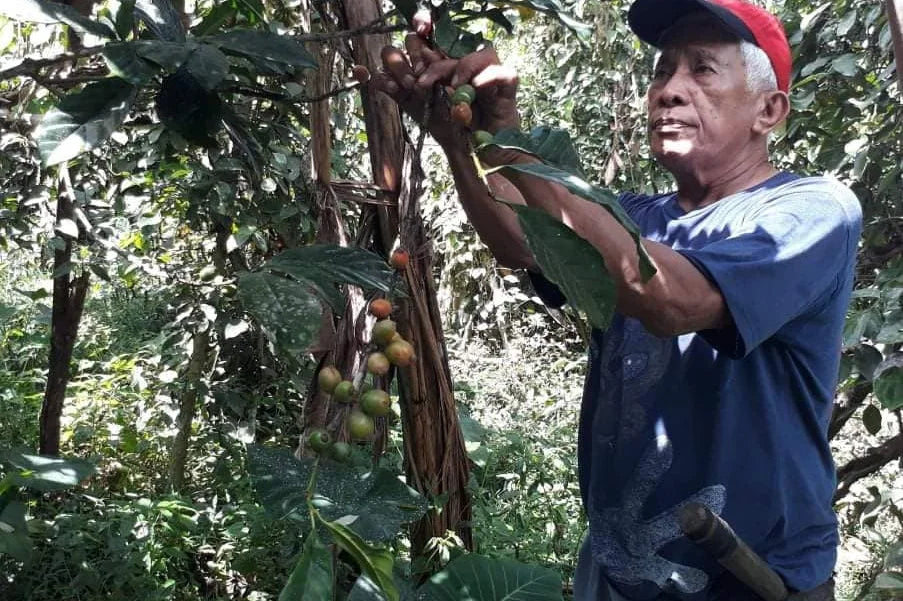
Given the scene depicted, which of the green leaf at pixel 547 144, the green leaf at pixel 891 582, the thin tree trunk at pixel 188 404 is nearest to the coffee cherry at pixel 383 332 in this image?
the green leaf at pixel 547 144

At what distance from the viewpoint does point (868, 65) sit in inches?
92.7

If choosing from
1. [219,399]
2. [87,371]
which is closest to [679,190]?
[219,399]

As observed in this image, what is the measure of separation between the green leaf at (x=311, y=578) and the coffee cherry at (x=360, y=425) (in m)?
0.25

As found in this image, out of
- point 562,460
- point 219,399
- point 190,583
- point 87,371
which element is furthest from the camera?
point 87,371

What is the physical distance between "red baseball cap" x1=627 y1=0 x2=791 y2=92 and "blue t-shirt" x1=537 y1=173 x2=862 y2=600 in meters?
0.20

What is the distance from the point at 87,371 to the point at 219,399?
156 centimetres

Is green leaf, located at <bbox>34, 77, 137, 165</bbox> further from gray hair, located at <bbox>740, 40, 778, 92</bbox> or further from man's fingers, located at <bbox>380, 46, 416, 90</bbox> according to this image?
gray hair, located at <bbox>740, 40, 778, 92</bbox>

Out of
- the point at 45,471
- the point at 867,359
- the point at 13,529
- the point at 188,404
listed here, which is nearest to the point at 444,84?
the point at 45,471

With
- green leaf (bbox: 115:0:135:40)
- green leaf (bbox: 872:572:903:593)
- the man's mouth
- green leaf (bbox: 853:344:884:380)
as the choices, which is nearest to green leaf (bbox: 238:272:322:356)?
green leaf (bbox: 115:0:135:40)

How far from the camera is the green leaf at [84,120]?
2.80 ft

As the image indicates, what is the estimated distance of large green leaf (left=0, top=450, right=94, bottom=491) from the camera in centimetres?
124

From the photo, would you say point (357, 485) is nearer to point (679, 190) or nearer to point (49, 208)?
point (679, 190)

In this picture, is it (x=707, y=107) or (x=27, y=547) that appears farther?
(x=27, y=547)

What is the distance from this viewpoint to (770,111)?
1383 millimetres
